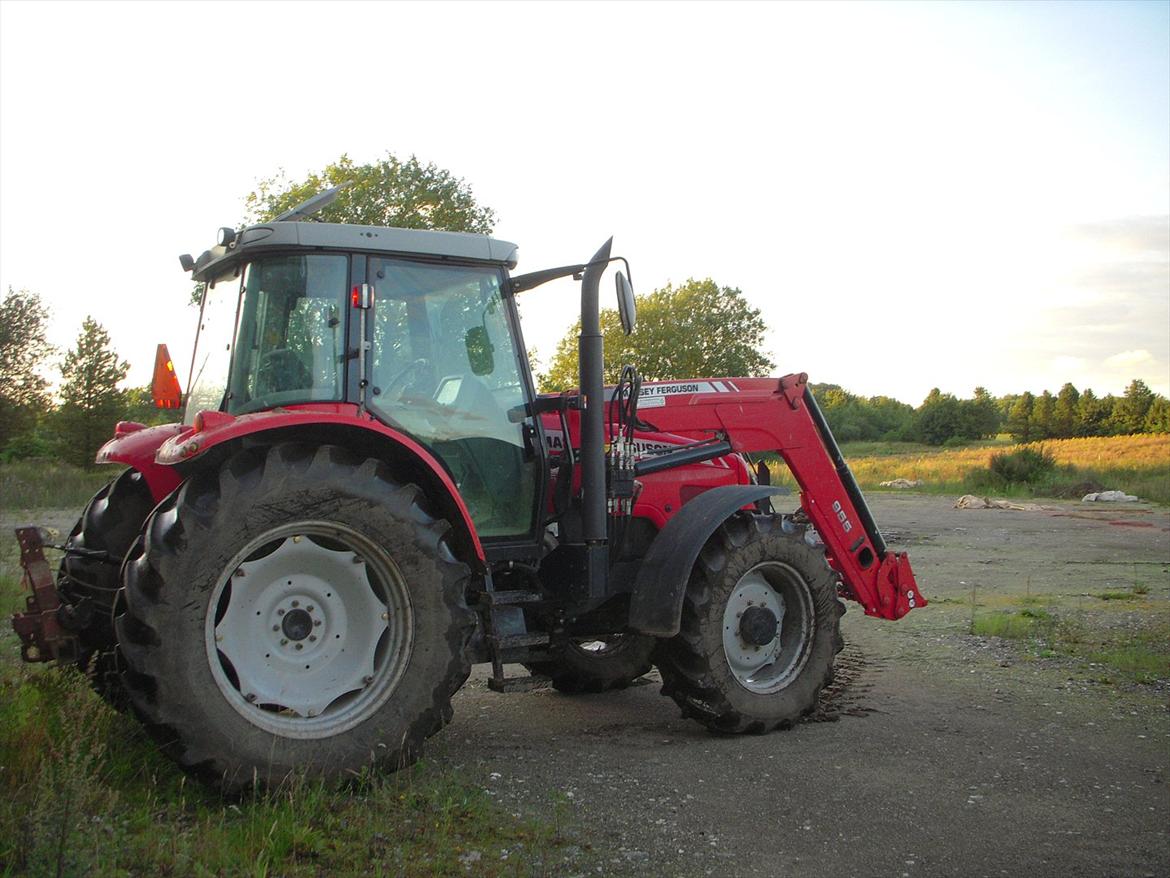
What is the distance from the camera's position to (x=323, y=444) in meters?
4.71

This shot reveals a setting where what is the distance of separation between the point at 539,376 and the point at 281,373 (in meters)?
27.8

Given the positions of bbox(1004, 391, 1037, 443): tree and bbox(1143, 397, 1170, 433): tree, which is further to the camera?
bbox(1004, 391, 1037, 443): tree

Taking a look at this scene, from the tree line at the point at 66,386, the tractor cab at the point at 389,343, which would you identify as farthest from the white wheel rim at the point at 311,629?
the tree line at the point at 66,386

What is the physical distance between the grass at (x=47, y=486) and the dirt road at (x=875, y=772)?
19.6m

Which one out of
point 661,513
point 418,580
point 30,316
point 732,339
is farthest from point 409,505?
point 732,339

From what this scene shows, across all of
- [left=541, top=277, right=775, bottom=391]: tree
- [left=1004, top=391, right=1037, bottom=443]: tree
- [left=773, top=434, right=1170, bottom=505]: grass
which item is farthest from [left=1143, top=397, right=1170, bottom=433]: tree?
[left=541, top=277, right=775, bottom=391]: tree

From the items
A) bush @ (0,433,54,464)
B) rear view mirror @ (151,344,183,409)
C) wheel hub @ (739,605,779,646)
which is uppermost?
rear view mirror @ (151,344,183,409)

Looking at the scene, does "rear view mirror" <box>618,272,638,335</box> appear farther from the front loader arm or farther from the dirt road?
the dirt road

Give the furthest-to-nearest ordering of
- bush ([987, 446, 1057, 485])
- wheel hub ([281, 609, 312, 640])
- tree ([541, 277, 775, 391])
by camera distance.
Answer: tree ([541, 277, 775, 391])
bush ([987, 446, 1057, 485])
wheel hub ([281, 609, 312, 640])

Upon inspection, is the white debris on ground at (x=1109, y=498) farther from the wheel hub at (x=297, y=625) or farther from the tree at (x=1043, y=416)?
the tree at (x=1043, y=416)

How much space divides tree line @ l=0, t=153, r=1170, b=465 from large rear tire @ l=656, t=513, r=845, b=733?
18.2 feet

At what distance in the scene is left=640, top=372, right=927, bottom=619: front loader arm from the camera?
6758 mm

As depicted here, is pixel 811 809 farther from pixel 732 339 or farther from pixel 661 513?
pixel 732 339

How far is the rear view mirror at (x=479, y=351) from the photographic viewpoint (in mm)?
5527
